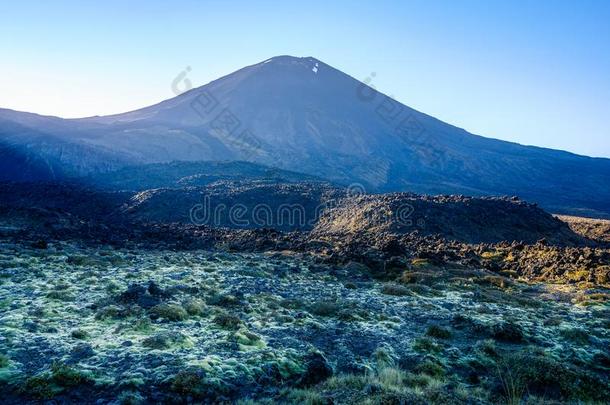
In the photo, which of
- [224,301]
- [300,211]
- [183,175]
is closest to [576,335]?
[224,301]

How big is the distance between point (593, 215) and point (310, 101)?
11135 cm

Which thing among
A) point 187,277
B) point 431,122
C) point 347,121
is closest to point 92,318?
point 187,277

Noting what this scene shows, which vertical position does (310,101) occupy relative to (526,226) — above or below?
above

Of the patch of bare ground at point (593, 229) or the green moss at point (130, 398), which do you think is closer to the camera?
the green moss at point (130, 398)

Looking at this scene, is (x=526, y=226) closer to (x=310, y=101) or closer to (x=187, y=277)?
(x=187, y=277)

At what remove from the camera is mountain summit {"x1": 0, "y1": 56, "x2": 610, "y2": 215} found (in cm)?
9919

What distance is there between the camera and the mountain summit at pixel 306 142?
325 ft

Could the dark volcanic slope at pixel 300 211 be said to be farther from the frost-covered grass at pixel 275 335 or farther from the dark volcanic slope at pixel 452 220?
the frost-covered grass at pixel 275 335

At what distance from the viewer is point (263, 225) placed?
48594mm

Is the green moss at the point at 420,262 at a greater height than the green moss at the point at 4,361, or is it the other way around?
the green moss at the point at 4,361

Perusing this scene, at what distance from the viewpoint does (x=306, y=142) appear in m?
144

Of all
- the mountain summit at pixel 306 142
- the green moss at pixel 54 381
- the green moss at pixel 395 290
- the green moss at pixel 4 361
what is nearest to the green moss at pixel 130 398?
the green moss at pixel 54 381

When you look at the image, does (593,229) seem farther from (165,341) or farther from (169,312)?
(165,341)

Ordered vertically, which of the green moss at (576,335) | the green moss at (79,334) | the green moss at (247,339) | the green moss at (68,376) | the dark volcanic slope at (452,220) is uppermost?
the dark volcanic slope at (452,220)
